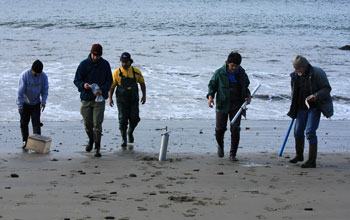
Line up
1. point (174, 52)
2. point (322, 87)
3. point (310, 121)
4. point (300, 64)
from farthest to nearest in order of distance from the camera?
point (174, 52)
point (310, 121)
point (322, 87)
point (300, 64)

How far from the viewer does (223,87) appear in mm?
8961

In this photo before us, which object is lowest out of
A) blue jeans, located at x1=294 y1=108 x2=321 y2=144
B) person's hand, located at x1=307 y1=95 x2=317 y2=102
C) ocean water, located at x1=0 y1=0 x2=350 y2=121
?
ocean water, located at x1=0 y1=0 x2=350 y2=121

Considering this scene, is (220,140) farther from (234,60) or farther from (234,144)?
(234,60)

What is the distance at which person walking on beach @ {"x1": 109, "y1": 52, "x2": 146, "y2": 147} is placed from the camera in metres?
10.1

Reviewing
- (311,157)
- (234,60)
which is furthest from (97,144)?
(311,157)

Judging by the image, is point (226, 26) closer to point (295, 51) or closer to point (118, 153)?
point (295, 51)

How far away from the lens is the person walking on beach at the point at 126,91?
1015 centimetres

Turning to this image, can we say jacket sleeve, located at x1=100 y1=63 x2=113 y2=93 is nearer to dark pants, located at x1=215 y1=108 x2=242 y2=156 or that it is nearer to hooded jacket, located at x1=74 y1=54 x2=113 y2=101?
hooded jacket, located at x1=74 y1=54 x2=113 y2=101

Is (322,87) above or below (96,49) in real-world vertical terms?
below

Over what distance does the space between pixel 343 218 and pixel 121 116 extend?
5339 mm

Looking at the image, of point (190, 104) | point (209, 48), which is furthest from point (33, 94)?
point (209, 48)

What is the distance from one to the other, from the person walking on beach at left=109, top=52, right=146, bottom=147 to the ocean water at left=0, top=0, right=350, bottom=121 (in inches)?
118

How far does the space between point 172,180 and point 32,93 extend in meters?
3.27

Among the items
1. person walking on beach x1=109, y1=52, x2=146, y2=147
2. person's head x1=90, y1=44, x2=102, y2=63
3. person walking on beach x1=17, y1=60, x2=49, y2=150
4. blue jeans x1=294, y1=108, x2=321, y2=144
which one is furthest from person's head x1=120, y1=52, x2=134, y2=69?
blue jeans x1=294, y1=108, x2=321, y2=144
